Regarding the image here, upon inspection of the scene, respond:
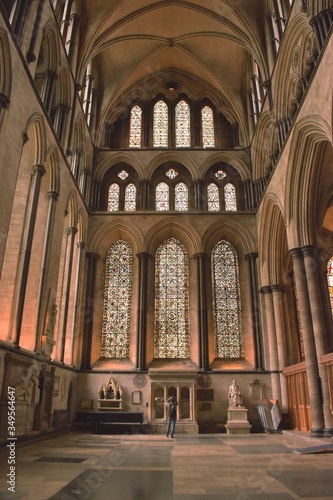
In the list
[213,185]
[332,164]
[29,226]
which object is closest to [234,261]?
[213,185]

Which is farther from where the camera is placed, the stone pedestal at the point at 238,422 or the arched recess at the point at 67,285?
the stone pedestal at the point at 238,422

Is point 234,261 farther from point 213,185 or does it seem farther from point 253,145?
point 253,145

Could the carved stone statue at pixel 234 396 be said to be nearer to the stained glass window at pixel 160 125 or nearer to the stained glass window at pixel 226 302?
the stained glass window at pixel 226 302

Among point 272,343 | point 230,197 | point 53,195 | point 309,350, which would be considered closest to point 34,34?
point 53,195

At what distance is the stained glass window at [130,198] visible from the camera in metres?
19.3

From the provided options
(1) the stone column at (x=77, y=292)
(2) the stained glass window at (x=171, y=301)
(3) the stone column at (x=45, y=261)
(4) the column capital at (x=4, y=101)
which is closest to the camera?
(4) the column capital at (x=4, y=101)

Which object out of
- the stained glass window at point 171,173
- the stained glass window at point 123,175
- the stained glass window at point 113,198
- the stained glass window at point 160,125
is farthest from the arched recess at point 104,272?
the stained glass window at point 160,125

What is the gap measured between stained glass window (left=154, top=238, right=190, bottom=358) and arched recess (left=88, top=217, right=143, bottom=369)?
3.29 feet

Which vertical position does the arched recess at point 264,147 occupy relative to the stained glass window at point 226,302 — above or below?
above

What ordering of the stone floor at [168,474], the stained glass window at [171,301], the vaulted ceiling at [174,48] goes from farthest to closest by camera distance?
1. the stained glass window at [171,301]
2. the vaulted ceiling at [174,48]
3. the stone floor at [168,474]

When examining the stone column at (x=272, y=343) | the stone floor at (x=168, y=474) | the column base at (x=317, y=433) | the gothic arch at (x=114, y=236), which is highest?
the gothic arch at (x=114, y=236)

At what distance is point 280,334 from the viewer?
15602mm

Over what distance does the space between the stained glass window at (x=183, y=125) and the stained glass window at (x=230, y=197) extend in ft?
9.92

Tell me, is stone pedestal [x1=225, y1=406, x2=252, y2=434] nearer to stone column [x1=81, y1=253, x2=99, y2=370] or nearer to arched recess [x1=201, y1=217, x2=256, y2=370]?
arched recess [x1=201, y1=217, x2=256, y2=370]
